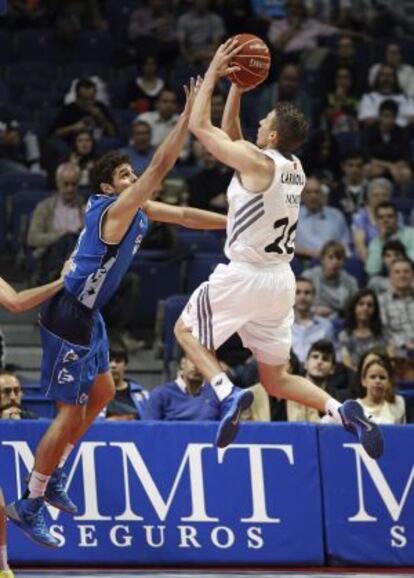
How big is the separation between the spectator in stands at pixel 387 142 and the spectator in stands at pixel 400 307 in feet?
9.39

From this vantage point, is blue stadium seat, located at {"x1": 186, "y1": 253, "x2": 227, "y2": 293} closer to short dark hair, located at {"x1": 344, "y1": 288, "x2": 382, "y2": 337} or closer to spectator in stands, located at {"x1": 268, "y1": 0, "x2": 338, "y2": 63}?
short dark hair, located at {"x1": 344, "y1": 288, "x2": 382, "y2": 337}

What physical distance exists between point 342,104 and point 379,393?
7.08m

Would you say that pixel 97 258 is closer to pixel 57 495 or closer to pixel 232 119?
pixel 232 119

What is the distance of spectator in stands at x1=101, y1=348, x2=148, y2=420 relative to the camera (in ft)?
41.4

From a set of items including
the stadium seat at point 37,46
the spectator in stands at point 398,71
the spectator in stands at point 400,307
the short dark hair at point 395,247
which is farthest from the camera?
the spectator in stands at point 398,71

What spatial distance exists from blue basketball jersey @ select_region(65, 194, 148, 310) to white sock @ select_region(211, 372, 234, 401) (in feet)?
2.95

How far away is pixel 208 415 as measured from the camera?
41.1 ft

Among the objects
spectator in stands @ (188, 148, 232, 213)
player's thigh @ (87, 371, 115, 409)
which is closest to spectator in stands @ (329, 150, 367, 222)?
spectator in stands @ (188, 148, 232, 213)

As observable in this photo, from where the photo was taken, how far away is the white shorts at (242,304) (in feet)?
30.6

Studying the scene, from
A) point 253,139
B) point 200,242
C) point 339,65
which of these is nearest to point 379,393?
point 200,242

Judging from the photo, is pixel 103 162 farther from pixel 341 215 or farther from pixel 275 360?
pixel 341 215

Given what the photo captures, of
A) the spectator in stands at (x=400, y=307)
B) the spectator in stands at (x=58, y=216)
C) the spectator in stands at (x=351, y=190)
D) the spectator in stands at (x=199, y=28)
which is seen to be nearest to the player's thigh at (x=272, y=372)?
the spectator in stands at (x=400, y=307)

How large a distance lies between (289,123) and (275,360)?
1.44 m

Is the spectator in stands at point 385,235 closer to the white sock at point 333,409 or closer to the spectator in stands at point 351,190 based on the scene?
the spectator in stands at point 351,190
